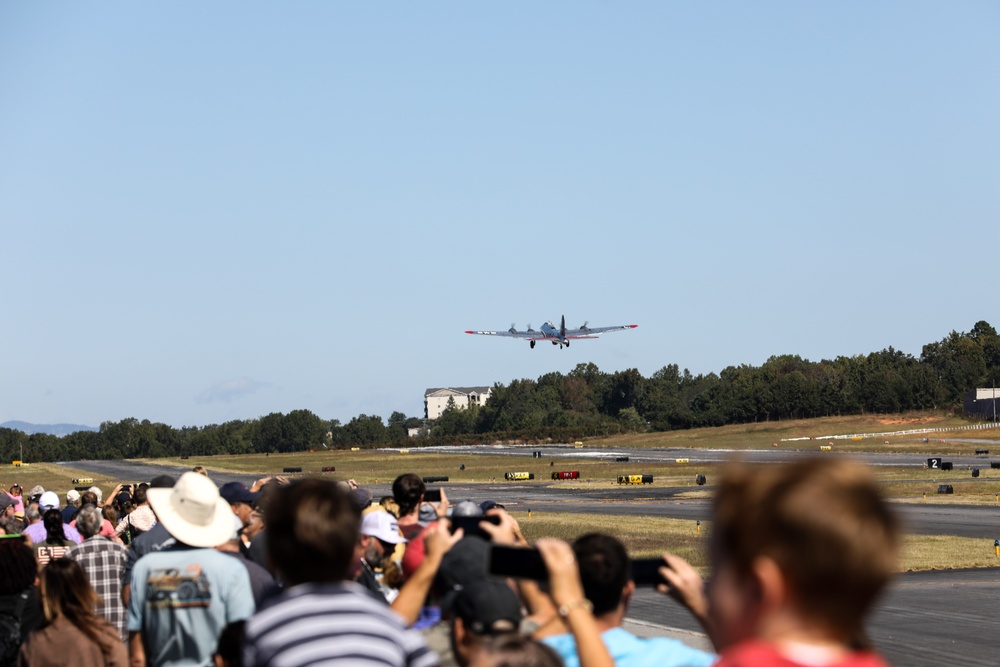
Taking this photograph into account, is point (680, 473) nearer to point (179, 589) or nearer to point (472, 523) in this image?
point (179, 589)

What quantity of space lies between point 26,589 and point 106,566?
121 centimetres

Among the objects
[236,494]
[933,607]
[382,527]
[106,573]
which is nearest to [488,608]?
[382,527]

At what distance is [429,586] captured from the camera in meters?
5.54

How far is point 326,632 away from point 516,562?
0.73 meters

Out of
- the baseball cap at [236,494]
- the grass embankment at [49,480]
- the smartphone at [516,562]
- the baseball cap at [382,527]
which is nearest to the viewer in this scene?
the smartphone at [516,562]

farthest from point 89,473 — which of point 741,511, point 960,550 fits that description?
→ point 741,511

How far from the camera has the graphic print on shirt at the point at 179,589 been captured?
7.13 metres

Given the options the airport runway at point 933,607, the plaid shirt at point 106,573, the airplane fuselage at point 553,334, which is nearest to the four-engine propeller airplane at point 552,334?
the airplane fuselage at point 553,334

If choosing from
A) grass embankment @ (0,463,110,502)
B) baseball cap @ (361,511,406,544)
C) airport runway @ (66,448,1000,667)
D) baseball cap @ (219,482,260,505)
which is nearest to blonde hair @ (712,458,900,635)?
airport runway @ (66,448,1000,667)

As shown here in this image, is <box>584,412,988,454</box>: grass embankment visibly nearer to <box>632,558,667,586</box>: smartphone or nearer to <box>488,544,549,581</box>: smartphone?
<box>632,558,667,586</box>: smartphone

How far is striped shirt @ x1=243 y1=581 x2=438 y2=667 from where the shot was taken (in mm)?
4254

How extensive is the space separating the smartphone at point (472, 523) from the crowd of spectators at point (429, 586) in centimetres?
2

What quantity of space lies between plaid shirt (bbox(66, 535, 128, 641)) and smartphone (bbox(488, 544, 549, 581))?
670cm

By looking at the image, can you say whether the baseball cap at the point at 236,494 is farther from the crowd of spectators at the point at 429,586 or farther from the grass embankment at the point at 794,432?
the grass embankment at the point at 794,432
